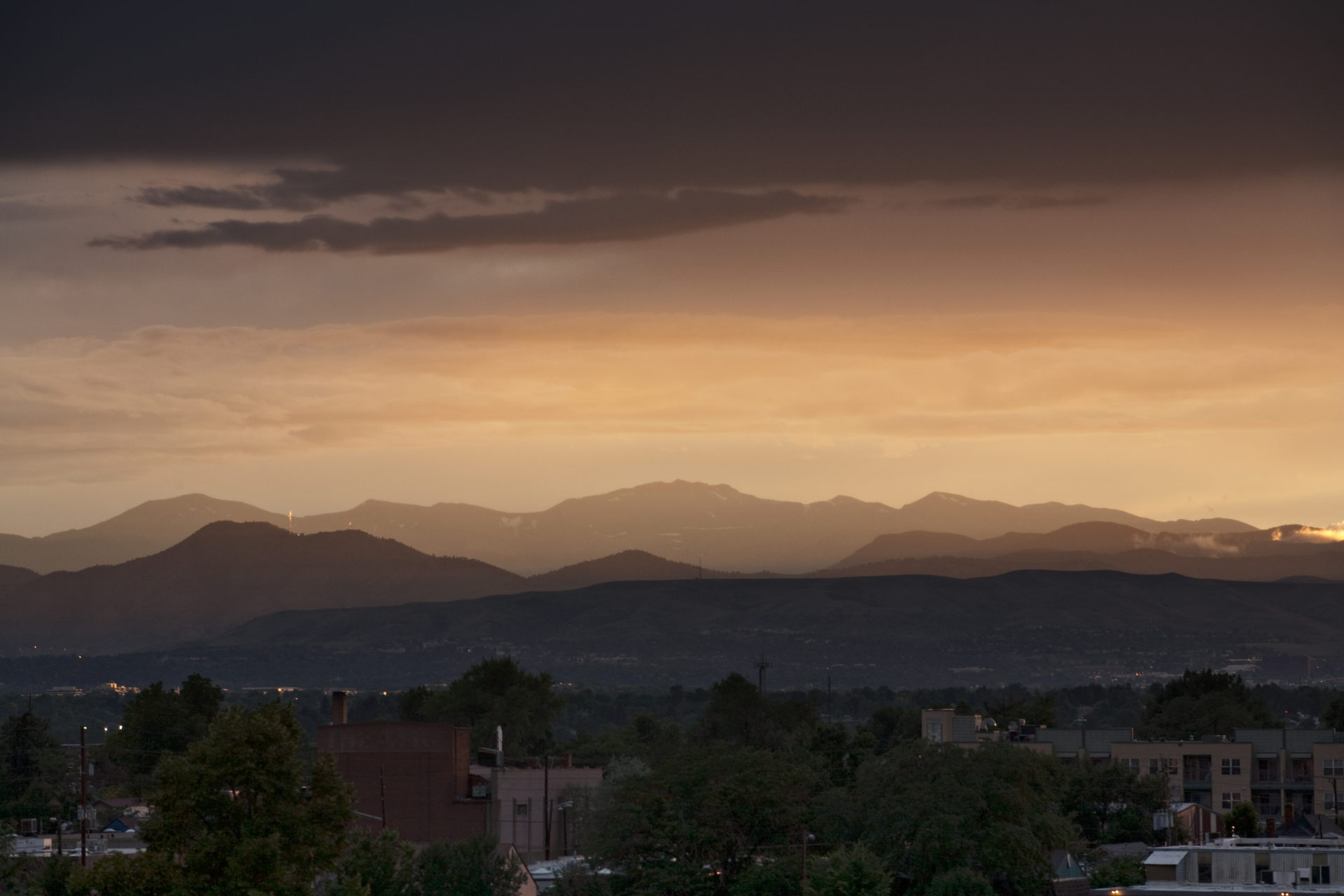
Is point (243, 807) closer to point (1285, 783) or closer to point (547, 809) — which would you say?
point (547, 809)

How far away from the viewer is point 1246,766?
166 meters

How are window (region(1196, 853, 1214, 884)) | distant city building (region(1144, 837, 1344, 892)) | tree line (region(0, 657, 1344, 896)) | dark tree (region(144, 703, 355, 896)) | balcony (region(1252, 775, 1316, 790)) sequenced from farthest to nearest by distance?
balcony (region(1252, 775, 1316, 790)), window (region(1196, 853, 1214, 884)), distant city building (region(1144, 837, 1344, 892)), tree line (region(0, 657, 1344, 896)), dark tree (region(144, 703, 355, 896))

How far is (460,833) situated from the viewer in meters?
126

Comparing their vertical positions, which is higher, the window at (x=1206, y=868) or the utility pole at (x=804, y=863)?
the utility pole at (x=804, y=863)

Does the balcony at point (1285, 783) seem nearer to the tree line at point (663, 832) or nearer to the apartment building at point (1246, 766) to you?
the apartment building at point (1246, 766)

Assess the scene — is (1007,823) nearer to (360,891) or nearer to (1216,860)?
(1216,860)

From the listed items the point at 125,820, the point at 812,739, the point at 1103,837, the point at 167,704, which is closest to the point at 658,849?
the point at 1103,837

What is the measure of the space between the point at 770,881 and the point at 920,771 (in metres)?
13.7

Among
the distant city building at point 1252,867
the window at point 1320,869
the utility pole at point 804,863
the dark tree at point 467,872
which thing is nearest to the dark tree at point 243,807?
the dark tree at point 467,872

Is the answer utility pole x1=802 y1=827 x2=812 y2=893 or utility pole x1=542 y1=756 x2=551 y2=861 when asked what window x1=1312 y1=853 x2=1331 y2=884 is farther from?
utility pole x1=542 y1=756 x2=551 y2=861

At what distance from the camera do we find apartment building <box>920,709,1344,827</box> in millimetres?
163625

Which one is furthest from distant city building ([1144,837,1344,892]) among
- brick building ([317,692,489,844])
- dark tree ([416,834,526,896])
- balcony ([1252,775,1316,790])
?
balcony ([1252,775,1316,790])

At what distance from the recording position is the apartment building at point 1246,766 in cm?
16362

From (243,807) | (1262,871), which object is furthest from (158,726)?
(243,807)
